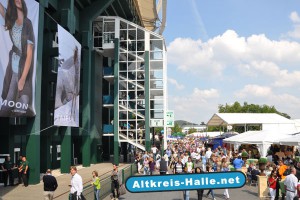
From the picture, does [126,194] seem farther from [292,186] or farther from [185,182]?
[185,182]

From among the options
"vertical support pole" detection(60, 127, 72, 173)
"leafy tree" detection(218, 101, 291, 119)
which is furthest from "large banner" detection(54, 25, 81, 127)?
"leafy tree" detection(218, 101, 291, 119)

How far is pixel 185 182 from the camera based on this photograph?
145 inches

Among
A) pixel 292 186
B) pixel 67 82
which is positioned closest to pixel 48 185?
pixel 292 186

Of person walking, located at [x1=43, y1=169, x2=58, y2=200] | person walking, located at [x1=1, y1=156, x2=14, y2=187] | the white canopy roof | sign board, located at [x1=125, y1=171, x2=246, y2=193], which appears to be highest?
the white canopy roof

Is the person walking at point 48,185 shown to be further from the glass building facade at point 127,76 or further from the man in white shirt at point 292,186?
the glass building facade at point 127,76

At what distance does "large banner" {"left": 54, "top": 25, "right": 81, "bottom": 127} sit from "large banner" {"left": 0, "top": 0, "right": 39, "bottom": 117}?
2922mm

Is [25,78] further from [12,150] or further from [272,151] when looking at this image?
[272,151]

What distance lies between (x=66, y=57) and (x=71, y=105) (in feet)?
12.4

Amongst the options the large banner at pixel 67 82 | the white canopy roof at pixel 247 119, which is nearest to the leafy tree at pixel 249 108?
the white canopy roof at pixel 247 119

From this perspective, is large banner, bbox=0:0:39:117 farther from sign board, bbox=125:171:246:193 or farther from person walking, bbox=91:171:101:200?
sign board, bbox=125:171:246:193

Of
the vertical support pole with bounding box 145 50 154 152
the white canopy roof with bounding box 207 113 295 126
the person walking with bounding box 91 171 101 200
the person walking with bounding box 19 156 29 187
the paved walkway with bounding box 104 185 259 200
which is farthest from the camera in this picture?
the white canopy roof with bounding box 207 113 295 126

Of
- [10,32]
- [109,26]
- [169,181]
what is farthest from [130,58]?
[169,181]

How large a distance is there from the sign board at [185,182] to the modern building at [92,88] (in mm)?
19089

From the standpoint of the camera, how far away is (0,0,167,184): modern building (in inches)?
952
